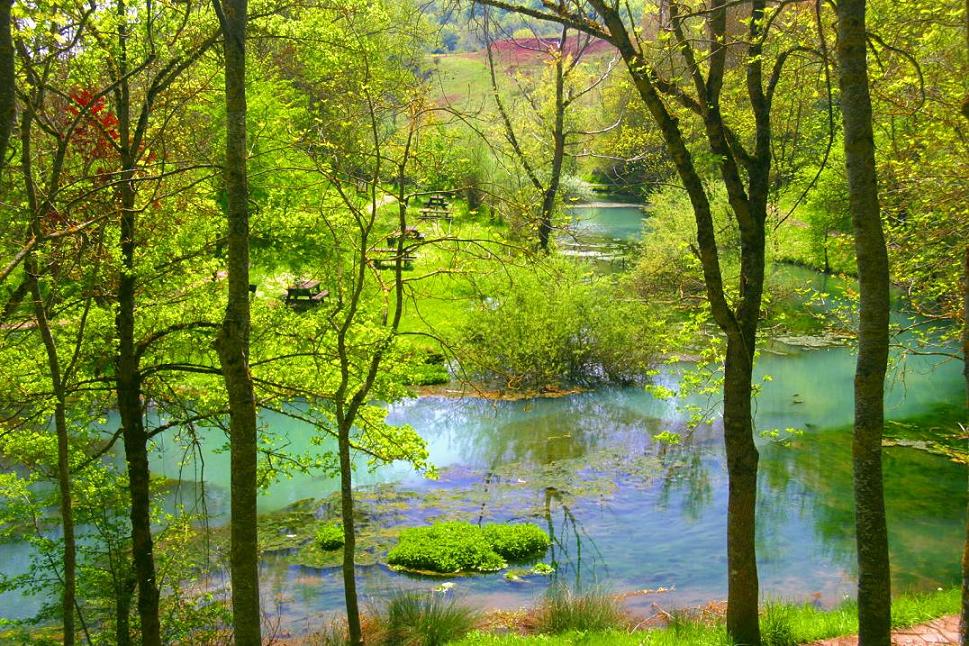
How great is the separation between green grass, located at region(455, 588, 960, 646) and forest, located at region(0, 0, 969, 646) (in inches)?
2.5

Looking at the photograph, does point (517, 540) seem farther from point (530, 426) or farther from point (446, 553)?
point (530, 426)

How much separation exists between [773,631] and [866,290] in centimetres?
428

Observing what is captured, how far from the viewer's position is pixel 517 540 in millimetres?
12250

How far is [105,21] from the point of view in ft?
21.5

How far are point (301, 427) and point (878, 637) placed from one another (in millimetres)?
15201

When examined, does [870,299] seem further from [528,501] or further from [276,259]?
[276,259]

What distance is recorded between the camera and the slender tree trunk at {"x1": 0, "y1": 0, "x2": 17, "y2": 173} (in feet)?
11.7

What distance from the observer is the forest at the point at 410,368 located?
593cm

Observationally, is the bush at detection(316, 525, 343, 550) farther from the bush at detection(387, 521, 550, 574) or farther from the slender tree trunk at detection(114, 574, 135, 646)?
the slender tree trunk at detection(114, 574, 135, 646)

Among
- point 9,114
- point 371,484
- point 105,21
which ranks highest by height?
point 105,21

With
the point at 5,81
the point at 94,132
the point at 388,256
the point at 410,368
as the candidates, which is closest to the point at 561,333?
the point at 388,256

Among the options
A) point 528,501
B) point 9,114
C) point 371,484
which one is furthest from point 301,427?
point 9,114

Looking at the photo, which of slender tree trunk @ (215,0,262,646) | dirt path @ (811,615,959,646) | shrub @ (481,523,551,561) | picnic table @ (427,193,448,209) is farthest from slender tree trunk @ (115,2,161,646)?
dirt path @ (811,615,959,646)

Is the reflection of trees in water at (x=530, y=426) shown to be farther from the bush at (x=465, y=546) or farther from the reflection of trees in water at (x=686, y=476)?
the bush at (x=465, y=546)
